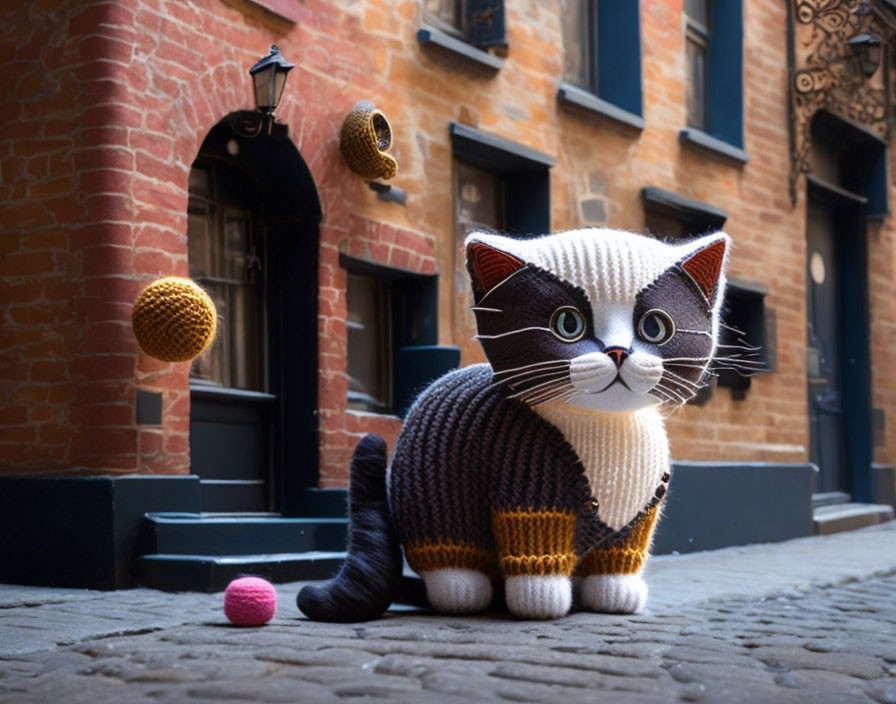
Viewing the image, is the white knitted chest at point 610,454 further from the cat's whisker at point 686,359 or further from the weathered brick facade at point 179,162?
the weathered brick facade at point 179,162

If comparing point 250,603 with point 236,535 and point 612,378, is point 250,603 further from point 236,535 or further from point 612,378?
point 236,535

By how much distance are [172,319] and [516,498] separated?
6.48ft

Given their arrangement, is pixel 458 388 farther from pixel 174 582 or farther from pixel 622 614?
pixel 174 582

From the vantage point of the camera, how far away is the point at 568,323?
4.28 meters

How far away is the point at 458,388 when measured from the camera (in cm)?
462

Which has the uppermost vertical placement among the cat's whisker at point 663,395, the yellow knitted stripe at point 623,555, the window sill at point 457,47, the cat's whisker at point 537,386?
the window sill at point 457,47

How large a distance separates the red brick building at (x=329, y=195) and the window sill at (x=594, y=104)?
0.02 meters

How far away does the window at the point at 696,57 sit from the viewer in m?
10.9

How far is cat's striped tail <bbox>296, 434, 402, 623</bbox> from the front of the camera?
4.36 metres

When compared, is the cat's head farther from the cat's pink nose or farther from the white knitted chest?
the white knitted chest

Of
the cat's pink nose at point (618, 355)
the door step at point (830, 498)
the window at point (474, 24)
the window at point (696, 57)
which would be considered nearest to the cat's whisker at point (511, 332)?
the cat's pink nose at point (618, 355)

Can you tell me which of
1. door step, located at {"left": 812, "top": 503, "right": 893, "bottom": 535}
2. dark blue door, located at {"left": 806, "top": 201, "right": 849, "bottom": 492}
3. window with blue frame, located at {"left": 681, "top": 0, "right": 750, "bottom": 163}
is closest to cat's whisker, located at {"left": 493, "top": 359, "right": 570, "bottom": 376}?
window with blue frame, located at {"left": 681, "top": 0, "right": 750, "bottom": 163}

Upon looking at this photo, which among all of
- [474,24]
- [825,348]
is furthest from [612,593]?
[825,348]

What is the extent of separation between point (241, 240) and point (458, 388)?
2.80m
